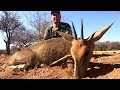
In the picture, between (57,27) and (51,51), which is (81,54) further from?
(57,27)

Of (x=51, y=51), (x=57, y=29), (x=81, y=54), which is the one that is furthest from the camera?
(x=57, y=29)

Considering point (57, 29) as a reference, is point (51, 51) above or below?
below

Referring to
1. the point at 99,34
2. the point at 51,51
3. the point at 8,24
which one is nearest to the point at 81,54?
the point at 99,34

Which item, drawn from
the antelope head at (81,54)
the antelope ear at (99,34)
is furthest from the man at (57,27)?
the antelope head at (81,54)

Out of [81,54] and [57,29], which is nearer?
[81,54]

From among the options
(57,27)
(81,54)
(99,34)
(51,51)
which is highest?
(57,27)

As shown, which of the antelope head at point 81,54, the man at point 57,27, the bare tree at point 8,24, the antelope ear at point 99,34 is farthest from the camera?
the bare tree at point 8,24

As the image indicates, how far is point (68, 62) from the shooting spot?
6.36 m

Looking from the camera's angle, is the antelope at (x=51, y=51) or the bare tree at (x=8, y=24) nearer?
the antelope at (x=51, y=51)

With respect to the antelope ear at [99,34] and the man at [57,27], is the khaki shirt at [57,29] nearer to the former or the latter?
the man at [57,27]

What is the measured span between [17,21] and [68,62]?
15295mm

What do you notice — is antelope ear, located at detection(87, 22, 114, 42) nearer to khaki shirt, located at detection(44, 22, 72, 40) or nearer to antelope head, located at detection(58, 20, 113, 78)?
antelope head, located at detection(58, 20, 113, 78)
